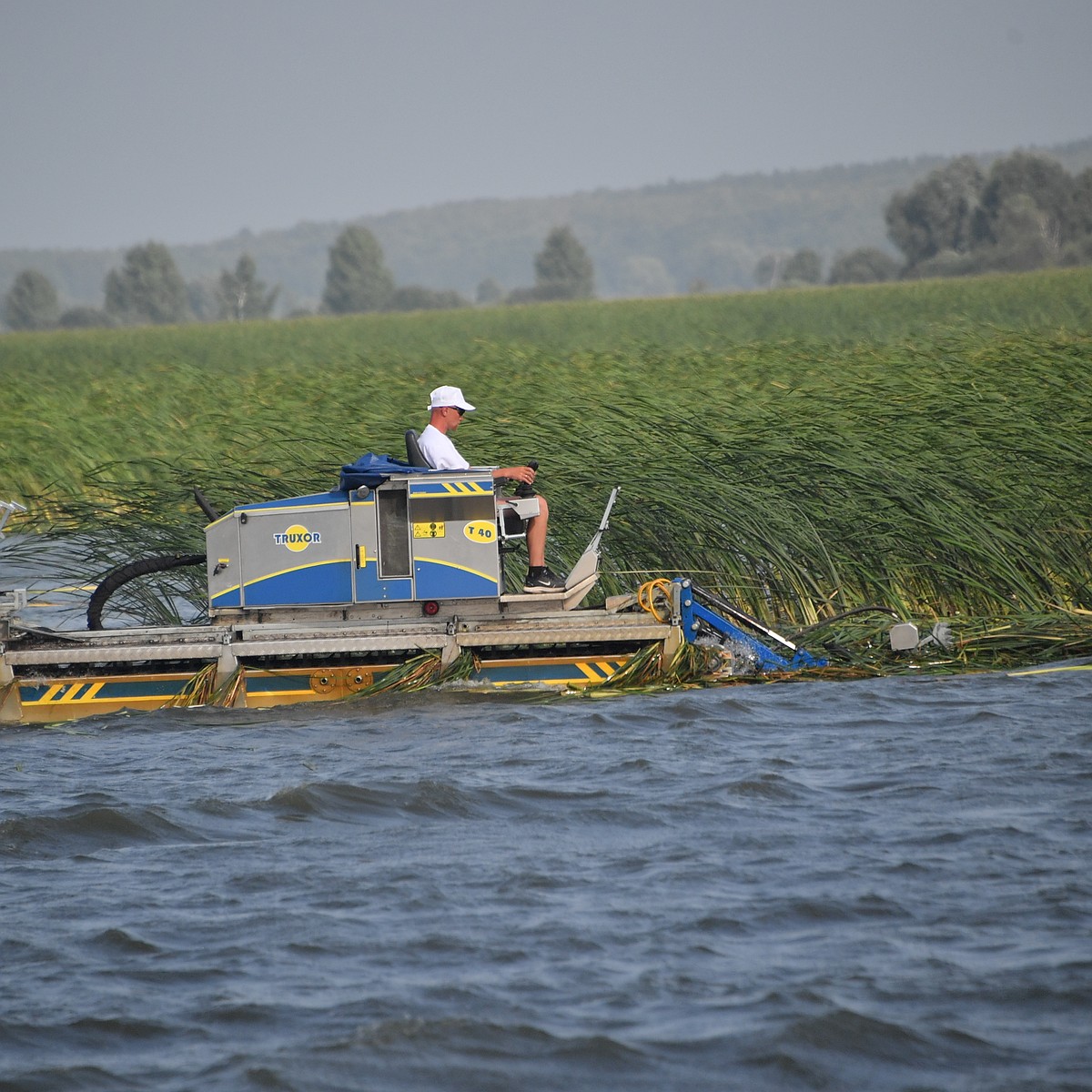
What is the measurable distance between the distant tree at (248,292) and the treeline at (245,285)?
0.09 metres

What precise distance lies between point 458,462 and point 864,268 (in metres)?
126

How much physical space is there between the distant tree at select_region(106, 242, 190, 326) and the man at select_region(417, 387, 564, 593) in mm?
161548

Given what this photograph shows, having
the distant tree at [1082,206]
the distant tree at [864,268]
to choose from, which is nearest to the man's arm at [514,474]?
the distant tree at [1082,206]

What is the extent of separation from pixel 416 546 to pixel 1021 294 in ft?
97.3

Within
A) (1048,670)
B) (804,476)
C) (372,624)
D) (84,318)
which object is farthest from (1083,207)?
(372,624)

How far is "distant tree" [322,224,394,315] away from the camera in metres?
164

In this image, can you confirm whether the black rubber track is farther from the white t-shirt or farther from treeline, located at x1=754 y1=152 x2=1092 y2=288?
treeline, located at x1=754 y1=152 x2=1092 y2=288

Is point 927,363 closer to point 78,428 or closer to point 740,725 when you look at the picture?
point 740,725

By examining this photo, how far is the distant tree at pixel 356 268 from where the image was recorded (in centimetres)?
16425

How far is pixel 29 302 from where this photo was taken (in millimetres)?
→ 173875

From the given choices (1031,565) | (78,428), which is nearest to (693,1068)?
(1031,565)

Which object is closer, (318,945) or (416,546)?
(318,945)

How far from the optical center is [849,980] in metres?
5.52

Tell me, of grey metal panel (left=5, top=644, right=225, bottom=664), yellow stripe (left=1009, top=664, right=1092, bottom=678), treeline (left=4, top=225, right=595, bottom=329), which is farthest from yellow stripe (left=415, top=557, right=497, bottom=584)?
treeline (left=4, top=225, right=595, bottom=329)
